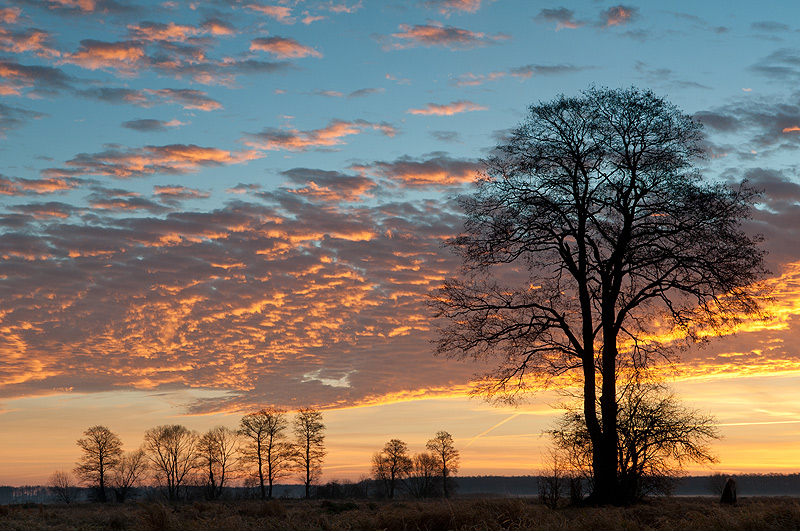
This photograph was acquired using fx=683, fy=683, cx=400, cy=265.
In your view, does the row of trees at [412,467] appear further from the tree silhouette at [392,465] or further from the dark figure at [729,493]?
the dark figure at [729,493]

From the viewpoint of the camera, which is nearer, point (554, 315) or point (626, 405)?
point (554, 315)

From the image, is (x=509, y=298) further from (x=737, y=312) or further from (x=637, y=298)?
(x=737, y=312)

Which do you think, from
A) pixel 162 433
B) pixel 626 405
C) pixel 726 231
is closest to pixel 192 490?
pixel 162 433

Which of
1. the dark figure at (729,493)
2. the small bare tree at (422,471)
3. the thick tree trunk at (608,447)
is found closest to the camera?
the thick tree trunk at (608,447)


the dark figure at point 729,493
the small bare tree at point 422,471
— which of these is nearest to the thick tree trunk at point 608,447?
the dark figure at point 729,493

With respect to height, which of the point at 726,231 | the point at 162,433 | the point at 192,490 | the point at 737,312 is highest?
the point at 726,231

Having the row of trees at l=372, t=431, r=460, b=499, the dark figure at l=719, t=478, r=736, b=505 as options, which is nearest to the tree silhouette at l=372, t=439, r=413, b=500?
the row of trees at l=372, t=431, r=460, b=499

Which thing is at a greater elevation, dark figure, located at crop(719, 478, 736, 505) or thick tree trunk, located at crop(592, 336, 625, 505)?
thick tree trunk, located at crop(592, 336, 625, 505)

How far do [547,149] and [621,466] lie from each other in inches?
358

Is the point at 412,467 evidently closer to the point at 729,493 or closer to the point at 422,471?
the point at 422,471

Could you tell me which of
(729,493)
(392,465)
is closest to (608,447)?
(729,493)

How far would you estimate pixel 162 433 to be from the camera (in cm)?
9412

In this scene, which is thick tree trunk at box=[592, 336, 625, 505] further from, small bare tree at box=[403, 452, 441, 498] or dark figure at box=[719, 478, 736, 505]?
small bare tree at box=[403, 452, 441, 498]

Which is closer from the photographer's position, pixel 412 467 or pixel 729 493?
pixel 729 493
